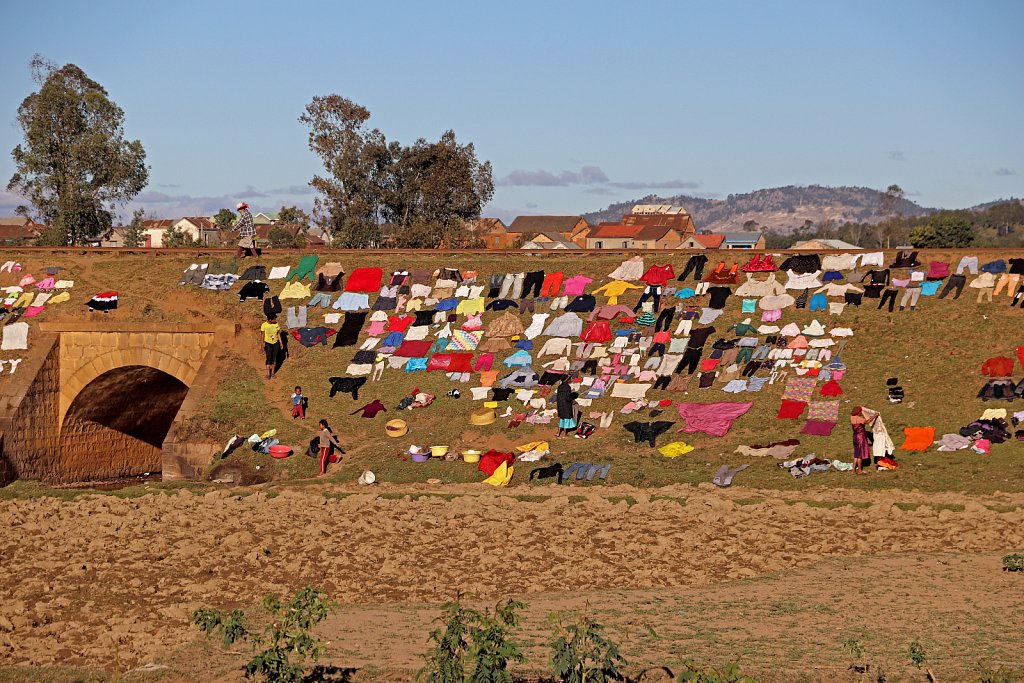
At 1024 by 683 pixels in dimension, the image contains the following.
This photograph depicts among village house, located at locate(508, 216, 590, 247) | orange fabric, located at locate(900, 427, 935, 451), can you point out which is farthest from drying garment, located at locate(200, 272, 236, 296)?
village house, located at locate(508, 216, 590, 247)

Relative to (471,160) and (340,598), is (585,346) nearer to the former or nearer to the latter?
(340,598)

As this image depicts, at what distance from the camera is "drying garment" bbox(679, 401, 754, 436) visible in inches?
1212

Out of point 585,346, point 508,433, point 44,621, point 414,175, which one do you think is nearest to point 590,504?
point 508,433

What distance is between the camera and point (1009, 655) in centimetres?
1487

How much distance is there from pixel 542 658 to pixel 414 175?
5439 cm

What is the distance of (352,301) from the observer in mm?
39594

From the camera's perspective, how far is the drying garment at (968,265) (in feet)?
116

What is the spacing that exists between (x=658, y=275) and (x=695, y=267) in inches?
50.9

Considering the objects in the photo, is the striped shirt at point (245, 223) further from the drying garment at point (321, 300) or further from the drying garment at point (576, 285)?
the drying garment at point (576, 285)

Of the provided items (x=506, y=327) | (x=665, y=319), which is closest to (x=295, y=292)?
(x=506, y=327)

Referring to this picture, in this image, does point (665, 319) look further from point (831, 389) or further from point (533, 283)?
point (831, 389)

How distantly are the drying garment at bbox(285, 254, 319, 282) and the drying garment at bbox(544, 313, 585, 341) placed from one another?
8.24m

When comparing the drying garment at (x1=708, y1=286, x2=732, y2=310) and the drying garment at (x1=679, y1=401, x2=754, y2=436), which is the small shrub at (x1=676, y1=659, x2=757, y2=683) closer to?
the drying garment at (x1=679, y1=401, x2=754, y2=436)

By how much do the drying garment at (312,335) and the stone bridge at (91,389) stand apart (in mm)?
2176
